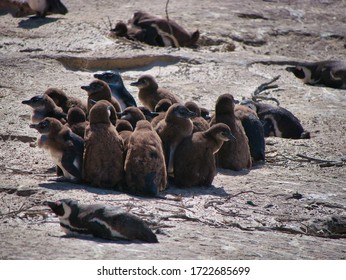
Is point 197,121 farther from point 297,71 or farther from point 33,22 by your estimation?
point 33,22

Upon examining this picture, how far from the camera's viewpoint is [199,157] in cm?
1086

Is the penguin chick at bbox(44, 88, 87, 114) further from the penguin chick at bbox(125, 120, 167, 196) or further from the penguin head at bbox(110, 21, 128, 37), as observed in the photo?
the penguin head at bbox(110, 21, 128, 37)

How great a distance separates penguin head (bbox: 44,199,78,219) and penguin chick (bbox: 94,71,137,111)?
4.35m

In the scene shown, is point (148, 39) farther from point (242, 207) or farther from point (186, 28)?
point (242, 207)

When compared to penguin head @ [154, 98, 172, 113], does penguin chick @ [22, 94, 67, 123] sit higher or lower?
higher

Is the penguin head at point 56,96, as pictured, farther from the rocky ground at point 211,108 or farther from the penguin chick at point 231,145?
the penguin chick at point 231,145

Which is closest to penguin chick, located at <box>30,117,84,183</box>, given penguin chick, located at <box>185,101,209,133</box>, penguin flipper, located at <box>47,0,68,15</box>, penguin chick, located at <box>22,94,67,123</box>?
penguin chick, located at <box>22,94,67,123</box>

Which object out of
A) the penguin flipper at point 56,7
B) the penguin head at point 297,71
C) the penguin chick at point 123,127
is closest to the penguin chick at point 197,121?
the penguin chick at point 123,127

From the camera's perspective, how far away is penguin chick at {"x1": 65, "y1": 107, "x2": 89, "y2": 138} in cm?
1089

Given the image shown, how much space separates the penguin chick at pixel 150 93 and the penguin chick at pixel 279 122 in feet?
4.11

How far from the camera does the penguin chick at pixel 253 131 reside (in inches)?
481

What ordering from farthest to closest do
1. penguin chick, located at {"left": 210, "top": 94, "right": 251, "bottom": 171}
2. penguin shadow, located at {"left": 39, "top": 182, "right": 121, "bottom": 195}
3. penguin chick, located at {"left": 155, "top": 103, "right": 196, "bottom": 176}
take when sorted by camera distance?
1. penguin chick, located at {"left": 210, "top": 94, "right": 251, "bottom": 171}
2. penguin chick, located at {"left": 155, "top": 103, "right": 196, "bottom": 176}
3. penguin shadow, located at {"left": 39, "top": 182, "right": 121, "bottom": 195}
